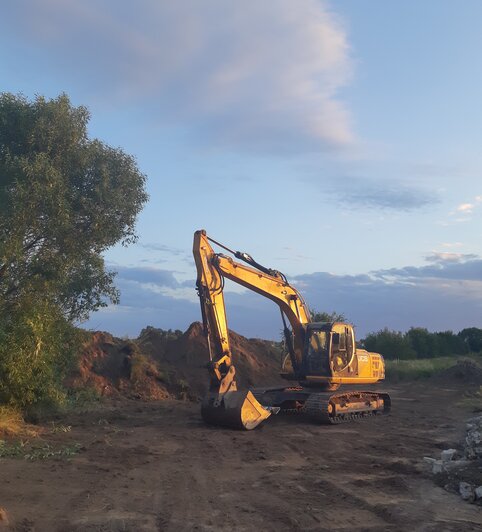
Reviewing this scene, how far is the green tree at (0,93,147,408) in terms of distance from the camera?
47.7 ft

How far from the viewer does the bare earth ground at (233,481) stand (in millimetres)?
7547

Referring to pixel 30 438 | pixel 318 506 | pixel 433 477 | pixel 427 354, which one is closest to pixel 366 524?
pixel 318 506

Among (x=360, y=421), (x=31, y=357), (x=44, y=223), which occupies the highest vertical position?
(x=44, y=223)

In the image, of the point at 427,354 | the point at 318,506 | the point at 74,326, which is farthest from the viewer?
the point at 427,354

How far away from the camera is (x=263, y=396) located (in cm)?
1867

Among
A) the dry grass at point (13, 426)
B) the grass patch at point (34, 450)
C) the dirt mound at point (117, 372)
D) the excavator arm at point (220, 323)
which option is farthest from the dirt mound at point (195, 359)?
the grass patch at point (34, 450)

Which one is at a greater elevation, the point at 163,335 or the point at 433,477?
the point at 163,335

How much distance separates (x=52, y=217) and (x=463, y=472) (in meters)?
11.3

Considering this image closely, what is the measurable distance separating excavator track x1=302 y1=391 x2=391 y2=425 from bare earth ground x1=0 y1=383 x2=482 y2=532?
489mm

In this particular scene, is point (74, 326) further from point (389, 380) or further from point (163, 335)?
point (389, 380)

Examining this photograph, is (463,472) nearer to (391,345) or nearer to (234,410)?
(234,410)

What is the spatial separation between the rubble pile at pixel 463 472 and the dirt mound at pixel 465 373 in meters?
25.1

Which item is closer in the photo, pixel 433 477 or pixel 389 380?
pixel 433 477

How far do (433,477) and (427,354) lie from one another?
149 ft
